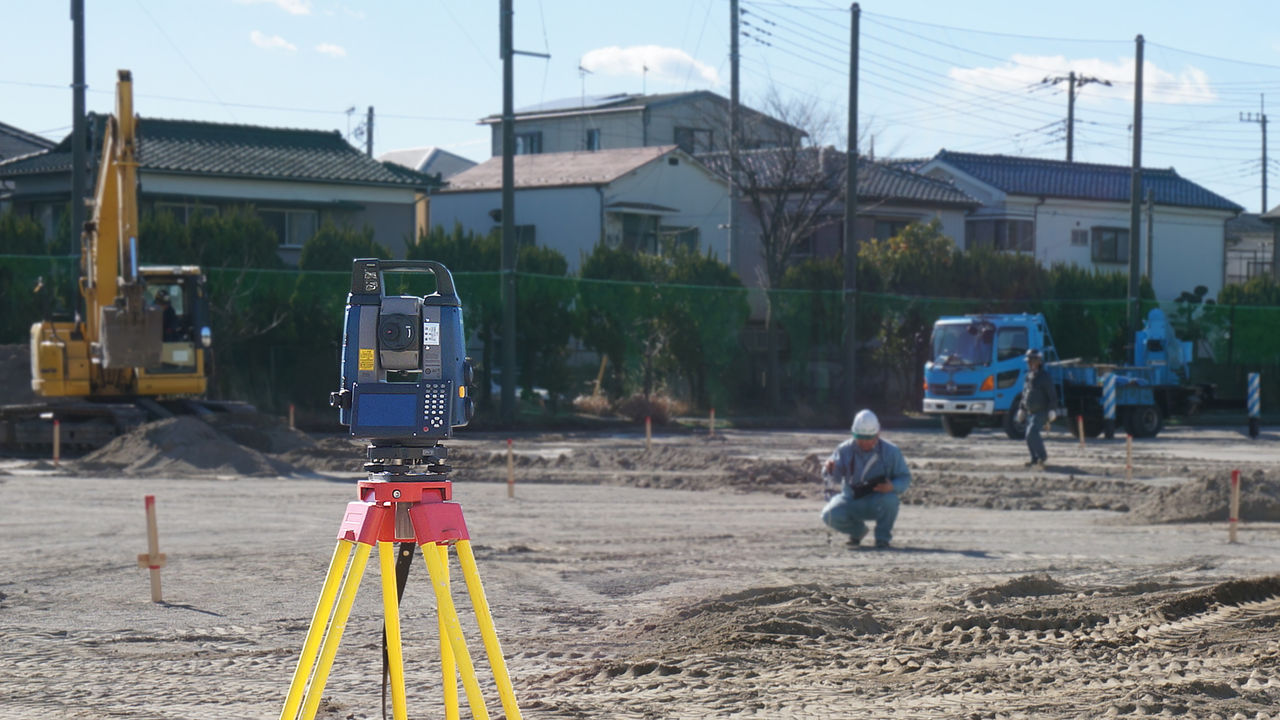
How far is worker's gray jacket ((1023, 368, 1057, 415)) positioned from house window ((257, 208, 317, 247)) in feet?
70.3

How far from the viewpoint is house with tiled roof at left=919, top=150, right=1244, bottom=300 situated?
152ft

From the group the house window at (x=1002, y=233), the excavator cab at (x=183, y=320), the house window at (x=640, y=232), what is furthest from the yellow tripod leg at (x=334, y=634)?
the house window at (x=1002, y=233)

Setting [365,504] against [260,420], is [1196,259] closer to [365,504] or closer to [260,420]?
[260,420]

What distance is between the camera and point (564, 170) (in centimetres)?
4238

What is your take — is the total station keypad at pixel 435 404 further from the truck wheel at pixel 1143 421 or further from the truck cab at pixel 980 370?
the truck wheel at pixel 1143 421

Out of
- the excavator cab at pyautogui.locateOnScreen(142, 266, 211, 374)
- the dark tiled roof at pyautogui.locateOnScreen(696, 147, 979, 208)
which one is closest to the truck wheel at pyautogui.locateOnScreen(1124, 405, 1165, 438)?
the dark tiled roof at pyautogui.locateOnScreen(696, 147, 979, 208)

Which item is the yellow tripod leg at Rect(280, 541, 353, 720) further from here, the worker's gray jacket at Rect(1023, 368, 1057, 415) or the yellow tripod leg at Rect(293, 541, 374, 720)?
the worker's gray jacket at Rect(1023, 368, 1057, 415)

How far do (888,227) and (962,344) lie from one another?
619 inches

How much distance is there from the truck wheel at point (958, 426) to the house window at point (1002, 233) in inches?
741

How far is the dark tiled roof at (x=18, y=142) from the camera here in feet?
147

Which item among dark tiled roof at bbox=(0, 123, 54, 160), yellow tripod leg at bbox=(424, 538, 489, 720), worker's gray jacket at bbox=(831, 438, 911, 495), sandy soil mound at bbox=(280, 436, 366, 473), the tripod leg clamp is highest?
dark tiled roof at bbox=(0, 123, 54, 160)

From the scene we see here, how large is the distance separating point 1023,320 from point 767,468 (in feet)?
36.4

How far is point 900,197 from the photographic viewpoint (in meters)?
42.8

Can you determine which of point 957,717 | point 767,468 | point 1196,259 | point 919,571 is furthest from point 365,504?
point 1196,259
